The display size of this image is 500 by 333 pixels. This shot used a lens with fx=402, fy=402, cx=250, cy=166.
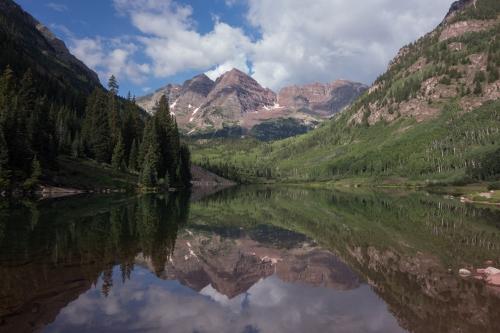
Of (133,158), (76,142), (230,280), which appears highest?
(76,142)

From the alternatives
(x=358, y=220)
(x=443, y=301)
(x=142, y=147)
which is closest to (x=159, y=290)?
(x=443, y=301)

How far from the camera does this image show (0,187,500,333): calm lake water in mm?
18016

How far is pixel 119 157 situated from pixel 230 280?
348 ft

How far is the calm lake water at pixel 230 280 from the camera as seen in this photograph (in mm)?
18016

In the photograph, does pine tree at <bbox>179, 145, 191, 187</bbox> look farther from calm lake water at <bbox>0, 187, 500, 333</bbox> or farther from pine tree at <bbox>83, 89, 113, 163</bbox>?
calm lake water at <bbox>0, 187, 500, 333</bbox>

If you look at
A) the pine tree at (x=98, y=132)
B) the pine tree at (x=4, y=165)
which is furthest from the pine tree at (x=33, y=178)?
the pine tree at (x=98, y=132)

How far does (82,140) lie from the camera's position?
129125 mm

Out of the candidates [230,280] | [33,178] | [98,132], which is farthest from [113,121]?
[230,280]

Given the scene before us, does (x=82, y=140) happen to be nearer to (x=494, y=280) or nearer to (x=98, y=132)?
(x=98, y=132)

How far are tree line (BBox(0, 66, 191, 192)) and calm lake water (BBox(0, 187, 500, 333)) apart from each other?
148ft

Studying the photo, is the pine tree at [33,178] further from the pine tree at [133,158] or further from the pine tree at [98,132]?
the pine tree at [133,158]

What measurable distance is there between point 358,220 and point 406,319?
44394mm

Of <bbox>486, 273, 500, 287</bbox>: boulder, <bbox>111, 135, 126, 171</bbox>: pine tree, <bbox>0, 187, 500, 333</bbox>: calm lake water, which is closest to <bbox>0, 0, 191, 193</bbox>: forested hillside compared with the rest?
<bbox>111, 135, 126, 171</bbox>: pine tree

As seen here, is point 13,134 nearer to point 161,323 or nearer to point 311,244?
point 311,244
